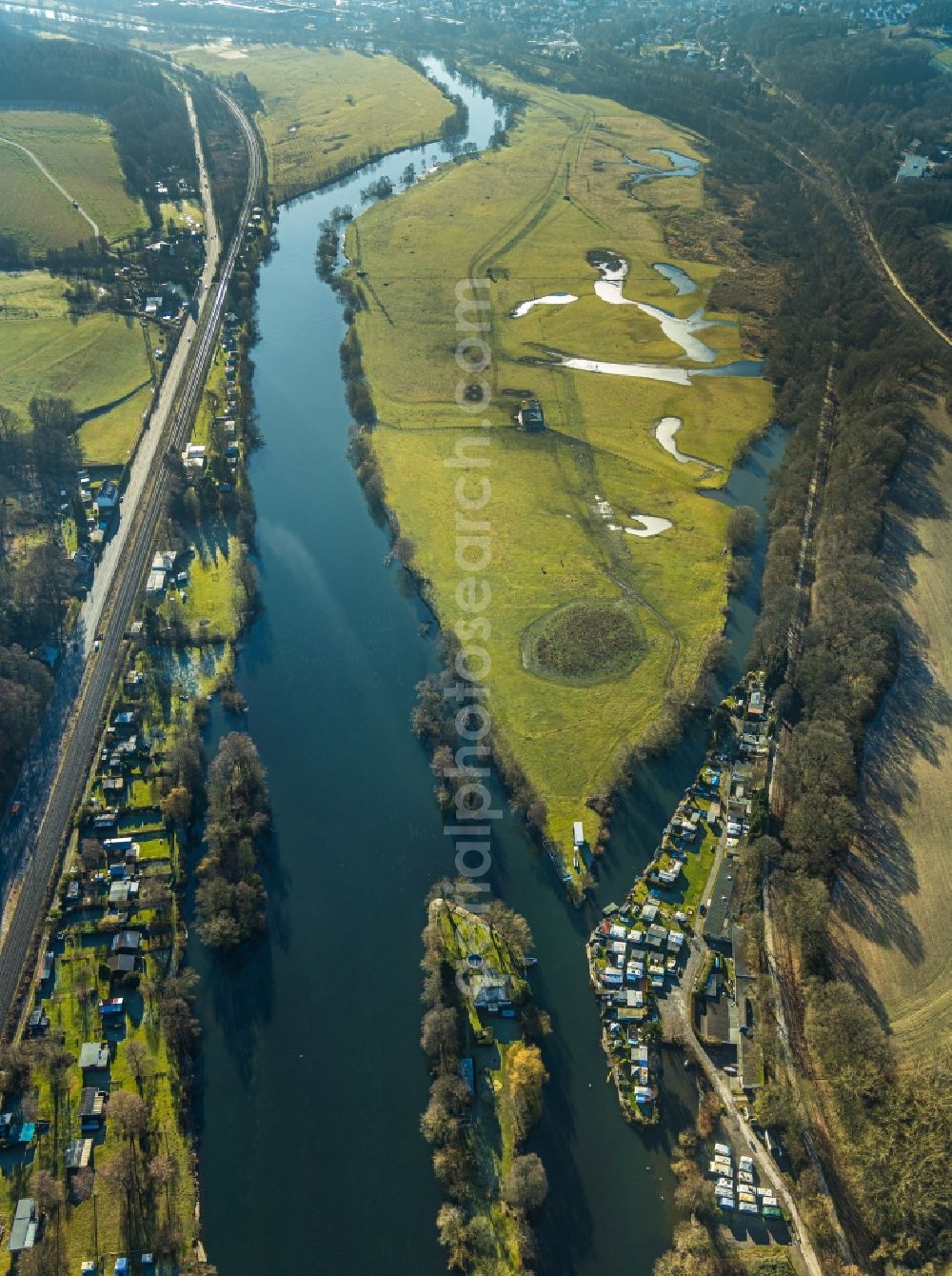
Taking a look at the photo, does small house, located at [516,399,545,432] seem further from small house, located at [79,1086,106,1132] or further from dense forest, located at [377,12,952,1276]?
small house, located at [79,1086,106,1132]

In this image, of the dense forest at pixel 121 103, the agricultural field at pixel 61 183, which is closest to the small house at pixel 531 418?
the agricultural field at pixel 61 183

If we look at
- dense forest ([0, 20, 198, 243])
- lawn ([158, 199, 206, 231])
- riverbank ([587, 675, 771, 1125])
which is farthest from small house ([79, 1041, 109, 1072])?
dense forest ([0, 20, 198, 243])

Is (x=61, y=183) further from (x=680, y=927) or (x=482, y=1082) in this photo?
(x=482, y=1082)

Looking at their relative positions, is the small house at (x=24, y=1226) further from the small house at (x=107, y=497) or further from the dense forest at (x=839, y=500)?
the small house at (x=107, y=497)

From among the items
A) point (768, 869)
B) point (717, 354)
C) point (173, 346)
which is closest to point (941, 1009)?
point (768, 869)

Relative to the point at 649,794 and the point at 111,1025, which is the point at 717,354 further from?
the point at 111,1025

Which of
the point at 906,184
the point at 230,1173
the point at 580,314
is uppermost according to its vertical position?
the point at 906,184

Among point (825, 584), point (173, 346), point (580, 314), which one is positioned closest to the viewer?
point (825, 584)
